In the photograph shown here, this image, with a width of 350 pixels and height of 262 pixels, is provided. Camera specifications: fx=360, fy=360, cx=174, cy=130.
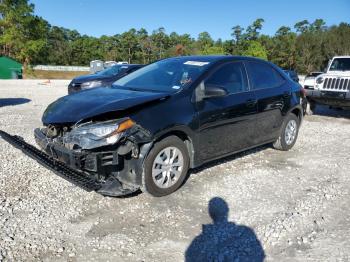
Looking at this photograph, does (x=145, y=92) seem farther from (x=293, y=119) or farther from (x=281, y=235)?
(x=293, y=119)

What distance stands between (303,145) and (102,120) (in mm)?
4878

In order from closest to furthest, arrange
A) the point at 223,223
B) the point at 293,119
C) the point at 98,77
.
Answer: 1. the point at 223,223
2. the point at 293,119
3. the point at 98,77

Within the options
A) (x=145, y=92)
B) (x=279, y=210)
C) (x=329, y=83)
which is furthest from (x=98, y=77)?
(x=279, y=210)

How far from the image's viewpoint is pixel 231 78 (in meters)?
5.38

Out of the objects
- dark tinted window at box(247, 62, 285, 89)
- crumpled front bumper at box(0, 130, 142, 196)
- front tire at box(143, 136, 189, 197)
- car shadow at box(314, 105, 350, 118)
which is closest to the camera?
crumpled front bumper at box(0, 130, 142, 196)

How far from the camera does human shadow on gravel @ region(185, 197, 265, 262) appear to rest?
328 cm

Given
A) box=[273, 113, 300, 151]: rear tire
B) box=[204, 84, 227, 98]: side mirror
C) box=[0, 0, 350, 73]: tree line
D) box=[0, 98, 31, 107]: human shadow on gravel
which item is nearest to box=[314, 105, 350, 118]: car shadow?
box=[273, 113, 300, 151]: rear tire

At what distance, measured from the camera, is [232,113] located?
204 inches

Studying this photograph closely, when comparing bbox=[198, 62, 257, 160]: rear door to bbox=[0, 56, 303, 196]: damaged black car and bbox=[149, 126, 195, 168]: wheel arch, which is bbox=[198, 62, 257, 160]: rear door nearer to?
bbox=[0, 56, 303, 196]: damaged black car

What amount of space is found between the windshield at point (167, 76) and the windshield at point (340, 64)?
7.87 meters

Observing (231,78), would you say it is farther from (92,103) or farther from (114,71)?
(114,71)

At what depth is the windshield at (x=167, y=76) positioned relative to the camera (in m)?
4.89

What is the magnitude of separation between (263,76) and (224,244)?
11.2 ft

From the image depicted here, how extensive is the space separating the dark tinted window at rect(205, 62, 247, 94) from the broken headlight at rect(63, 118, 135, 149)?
1.54 meters
